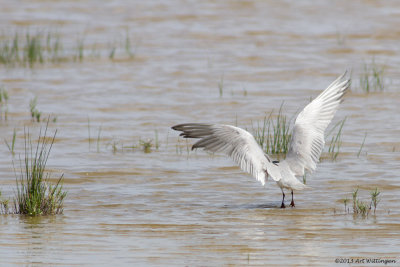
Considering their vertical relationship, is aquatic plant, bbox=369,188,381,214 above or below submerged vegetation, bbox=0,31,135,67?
below

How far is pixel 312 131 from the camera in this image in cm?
951

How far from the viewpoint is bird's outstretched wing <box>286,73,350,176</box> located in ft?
30.0

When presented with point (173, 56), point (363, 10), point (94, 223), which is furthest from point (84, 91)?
point (363, 10)

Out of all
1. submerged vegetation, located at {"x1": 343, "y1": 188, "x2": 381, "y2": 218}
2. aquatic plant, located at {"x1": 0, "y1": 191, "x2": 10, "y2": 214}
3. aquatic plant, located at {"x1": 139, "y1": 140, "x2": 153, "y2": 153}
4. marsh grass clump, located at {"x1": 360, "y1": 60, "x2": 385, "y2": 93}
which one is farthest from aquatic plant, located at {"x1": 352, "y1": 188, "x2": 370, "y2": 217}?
marsh grass clump, located at {"x1": 360, "y1": 60, "x2": 385, "y2": 93}

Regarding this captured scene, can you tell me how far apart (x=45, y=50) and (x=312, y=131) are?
1129 cm

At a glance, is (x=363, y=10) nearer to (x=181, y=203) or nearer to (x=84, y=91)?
(x=84, y=91)

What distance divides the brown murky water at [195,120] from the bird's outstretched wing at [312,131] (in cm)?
41

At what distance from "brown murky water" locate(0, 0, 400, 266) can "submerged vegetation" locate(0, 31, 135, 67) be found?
28cm

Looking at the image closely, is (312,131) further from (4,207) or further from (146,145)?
(4,207)

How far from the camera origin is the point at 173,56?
18922 mm

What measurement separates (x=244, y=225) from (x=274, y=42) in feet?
41.6

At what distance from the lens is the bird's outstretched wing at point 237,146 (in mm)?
8523

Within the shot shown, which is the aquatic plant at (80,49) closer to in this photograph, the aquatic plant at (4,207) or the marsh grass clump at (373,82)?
the marsh grass clump at (373,82)

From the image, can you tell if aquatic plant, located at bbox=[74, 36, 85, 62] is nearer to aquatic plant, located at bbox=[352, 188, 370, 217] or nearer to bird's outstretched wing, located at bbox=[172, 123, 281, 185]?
bird's outstretched wing, located at bbox=[172, 123, 281, 185]
